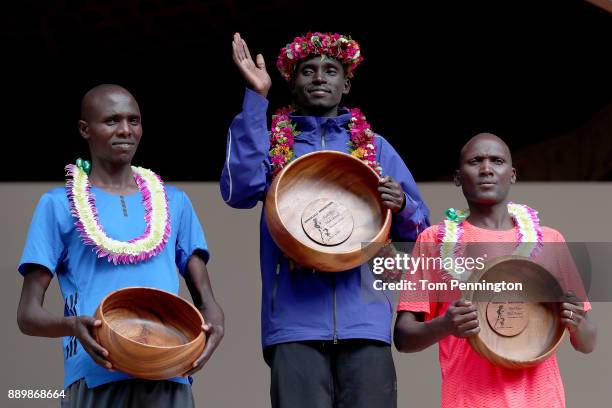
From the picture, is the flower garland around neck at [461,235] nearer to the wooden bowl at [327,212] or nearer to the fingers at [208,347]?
the wooden bowl at [327,212]

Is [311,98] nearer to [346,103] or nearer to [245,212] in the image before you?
[245,212]

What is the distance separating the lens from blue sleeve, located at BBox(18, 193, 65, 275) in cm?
415

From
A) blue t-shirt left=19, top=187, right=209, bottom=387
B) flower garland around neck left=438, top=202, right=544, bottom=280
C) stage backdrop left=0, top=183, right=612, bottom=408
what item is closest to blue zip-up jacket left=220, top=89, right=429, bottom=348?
flower garland around neck left=438, top=202, right=544, bottom=280

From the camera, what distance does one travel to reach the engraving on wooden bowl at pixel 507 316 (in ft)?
13.8

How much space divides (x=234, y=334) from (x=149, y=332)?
5.86 feet

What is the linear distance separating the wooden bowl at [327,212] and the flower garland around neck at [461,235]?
238mm

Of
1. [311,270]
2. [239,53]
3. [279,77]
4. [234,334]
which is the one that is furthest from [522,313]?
[279,77]

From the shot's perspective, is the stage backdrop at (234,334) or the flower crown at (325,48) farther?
the stage backdrop at (234,334)

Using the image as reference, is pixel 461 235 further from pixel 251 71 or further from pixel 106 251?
pixel 106 251

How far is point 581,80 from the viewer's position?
22.3ft

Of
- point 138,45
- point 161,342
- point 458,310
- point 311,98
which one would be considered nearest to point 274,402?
point 161,342

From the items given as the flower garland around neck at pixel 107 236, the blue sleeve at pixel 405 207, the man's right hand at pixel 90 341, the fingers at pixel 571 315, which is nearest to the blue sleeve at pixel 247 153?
the flower garland around neck at pixel 107 236

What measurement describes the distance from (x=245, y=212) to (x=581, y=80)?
1.98 m

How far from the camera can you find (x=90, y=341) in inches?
153
